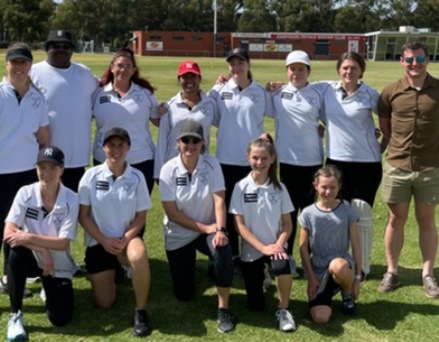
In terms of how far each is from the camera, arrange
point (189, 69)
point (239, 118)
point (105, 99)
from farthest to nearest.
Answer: point (239, 118), point (105, 99), point (189, 69)

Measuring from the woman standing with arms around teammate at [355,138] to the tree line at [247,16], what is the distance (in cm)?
9699

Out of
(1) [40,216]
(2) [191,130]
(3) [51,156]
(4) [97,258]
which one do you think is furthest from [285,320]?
(3) [51,156]

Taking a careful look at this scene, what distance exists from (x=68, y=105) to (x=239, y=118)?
5.45ft

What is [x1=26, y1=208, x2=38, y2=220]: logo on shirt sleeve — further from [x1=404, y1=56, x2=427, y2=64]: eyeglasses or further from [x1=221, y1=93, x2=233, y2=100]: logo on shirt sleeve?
[x1=404, y1=56, x2=427, y2=64]: eyeglasses

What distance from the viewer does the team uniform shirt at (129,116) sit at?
552cm

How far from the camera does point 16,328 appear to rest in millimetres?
4391

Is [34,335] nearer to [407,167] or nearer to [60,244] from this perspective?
[60,244]

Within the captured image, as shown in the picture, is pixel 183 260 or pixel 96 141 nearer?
pixel 183 260

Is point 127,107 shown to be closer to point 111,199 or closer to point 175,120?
point 175,120

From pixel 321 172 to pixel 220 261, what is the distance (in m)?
1.17

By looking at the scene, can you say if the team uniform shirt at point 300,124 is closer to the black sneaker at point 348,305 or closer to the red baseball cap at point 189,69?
the red baseball cap at point 189,69

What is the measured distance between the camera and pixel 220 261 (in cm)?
473

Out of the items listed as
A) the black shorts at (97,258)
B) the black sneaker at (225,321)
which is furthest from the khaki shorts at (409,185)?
the black shorts at (97,258)

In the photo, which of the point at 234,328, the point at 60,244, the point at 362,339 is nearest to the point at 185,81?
the point at 60,244
